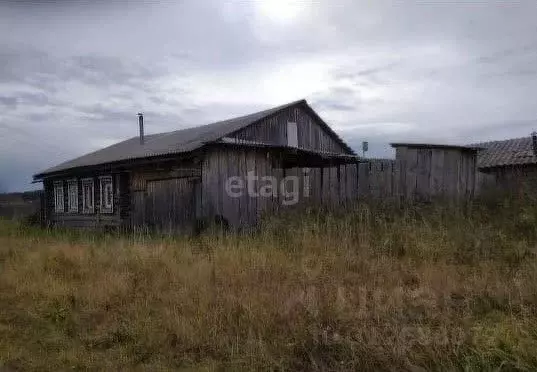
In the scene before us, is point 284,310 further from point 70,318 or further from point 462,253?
point 462,253

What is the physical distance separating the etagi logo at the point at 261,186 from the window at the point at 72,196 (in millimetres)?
10316

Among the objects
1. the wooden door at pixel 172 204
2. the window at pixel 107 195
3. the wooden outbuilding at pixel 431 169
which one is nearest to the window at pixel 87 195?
the window at pixel 107 195

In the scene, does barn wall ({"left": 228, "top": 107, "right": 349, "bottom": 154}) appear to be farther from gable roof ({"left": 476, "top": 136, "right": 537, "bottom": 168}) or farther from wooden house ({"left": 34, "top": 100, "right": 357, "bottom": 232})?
gable roof ({"left": 476, "top": 136, "right": 537, "bottom": 168})

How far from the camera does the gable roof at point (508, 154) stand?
23547 mm

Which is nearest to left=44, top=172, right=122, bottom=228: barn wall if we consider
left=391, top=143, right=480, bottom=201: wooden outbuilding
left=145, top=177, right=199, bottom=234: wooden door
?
left=145, top=177, right=199, bottom=234: wooden door

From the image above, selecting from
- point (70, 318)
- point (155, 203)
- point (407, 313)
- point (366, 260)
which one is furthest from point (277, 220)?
point (155, 203)

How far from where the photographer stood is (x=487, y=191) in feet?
32.0

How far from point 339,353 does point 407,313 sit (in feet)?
3.09

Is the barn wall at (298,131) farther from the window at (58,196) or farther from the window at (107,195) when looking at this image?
the window at (58,196)

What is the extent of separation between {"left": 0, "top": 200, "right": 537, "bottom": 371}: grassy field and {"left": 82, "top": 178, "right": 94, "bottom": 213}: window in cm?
1190

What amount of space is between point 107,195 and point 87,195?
2243 millimetres

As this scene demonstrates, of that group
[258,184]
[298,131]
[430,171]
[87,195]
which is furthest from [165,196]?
[430,171]

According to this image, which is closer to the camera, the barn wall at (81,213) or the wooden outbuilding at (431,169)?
the wooden outbuilding at (431,169)

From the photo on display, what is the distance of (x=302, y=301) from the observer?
486 centimetres
